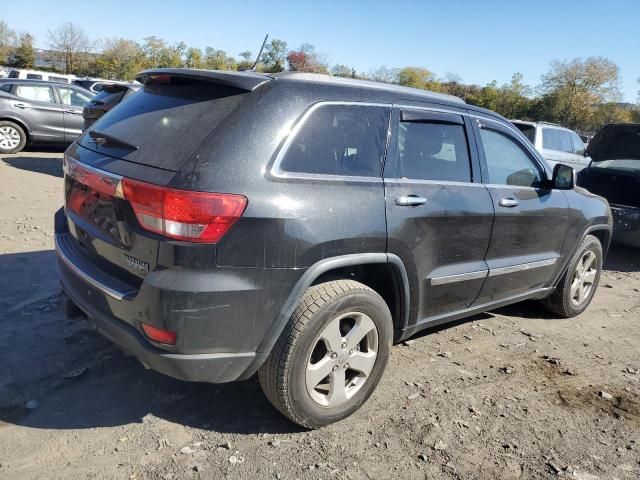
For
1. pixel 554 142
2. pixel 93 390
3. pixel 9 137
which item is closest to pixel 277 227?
pixel 93 390

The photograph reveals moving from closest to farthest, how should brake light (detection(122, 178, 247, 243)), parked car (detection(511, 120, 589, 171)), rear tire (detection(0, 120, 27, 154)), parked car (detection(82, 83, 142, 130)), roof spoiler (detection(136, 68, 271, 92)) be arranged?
brake light (detection(122, 178, 247, 243))
roof spoiler (detection(136, 68, 271, 92))
parked car (detection(82, 83, 142, 130))
parked car (detection(511, 120, 589, 171))
rear tire (detection(0, 120, 27, 154))

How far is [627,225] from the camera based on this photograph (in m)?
7.04

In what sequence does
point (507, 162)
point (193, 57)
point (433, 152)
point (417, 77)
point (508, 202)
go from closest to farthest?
point (433, 152) < point (508, 202) < point (507, 162) < point (193, 57) < point (417, 77)

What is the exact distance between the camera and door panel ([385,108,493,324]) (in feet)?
10.1

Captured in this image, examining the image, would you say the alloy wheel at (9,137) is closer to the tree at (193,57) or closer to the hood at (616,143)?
the hood at (616,143)

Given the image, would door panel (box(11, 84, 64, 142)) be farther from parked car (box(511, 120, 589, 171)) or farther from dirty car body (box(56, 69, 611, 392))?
parked car (box(511, 120, 589, 171))

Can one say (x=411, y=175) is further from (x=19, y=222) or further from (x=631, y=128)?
(x=631, y=128)

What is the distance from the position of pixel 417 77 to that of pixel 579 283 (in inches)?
2605

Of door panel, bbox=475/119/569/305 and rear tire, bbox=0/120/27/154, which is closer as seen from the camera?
door panel, bbox=475/119/569/305

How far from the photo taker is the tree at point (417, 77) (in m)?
61.8

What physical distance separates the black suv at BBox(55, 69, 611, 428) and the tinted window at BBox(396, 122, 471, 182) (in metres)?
0.01

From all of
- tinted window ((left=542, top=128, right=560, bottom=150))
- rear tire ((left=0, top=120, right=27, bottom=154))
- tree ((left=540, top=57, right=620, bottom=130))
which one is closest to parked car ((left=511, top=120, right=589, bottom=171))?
tinted window ((left=542, top=128, right=560, bottom=150))

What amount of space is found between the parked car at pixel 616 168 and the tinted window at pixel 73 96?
10611mm

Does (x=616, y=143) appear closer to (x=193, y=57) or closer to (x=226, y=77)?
(x=226, y=77)
